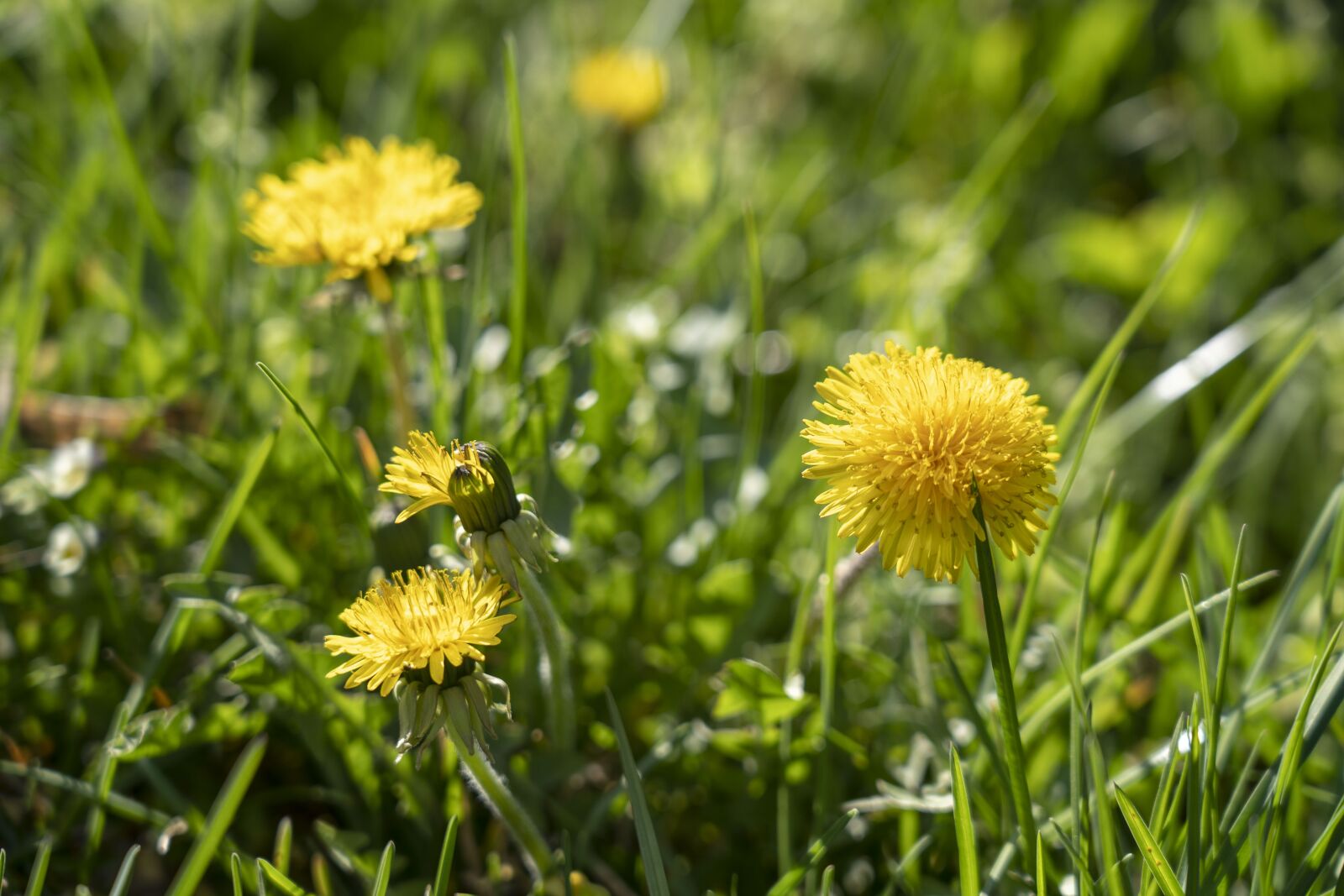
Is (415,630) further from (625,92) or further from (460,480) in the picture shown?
(625,92)

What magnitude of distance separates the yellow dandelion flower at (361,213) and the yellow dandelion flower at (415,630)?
428mm

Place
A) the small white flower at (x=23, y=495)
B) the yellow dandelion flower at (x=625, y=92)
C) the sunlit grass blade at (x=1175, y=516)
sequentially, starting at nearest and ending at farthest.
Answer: the sunlit grass blade at (x=1175, y=516) < the small white flower at (x=23, y=495) < the yellow dandelion flower at (x=625, y=92)

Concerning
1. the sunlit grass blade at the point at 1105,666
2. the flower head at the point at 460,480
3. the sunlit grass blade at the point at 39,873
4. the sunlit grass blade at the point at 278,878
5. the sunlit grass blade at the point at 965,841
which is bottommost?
the sunlit grass blade at the point at 965,841

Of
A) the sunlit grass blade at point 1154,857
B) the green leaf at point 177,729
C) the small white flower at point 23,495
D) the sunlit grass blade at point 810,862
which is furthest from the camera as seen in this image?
the small white flower at point 23,495

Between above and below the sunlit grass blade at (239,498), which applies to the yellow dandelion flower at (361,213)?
above

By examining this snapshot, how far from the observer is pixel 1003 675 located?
3.09ft

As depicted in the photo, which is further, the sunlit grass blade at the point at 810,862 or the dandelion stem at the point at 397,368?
the dandelion stem at the point at 397,368

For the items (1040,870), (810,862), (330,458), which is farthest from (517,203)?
(1040,870)

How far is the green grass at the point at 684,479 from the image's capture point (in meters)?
1.19

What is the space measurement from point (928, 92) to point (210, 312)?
1.77m

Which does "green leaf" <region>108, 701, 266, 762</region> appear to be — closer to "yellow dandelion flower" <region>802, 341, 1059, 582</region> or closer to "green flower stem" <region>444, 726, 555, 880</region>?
"green flower stem" <region>444, 726, 555, 880</region>

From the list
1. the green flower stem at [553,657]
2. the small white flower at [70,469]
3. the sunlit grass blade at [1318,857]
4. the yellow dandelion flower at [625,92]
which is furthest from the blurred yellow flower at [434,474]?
the yellow dandelion flower at [625,92]

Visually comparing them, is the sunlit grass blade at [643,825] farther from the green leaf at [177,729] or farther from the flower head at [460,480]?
the green leaf at [177,729]

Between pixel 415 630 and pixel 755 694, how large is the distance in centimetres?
43
